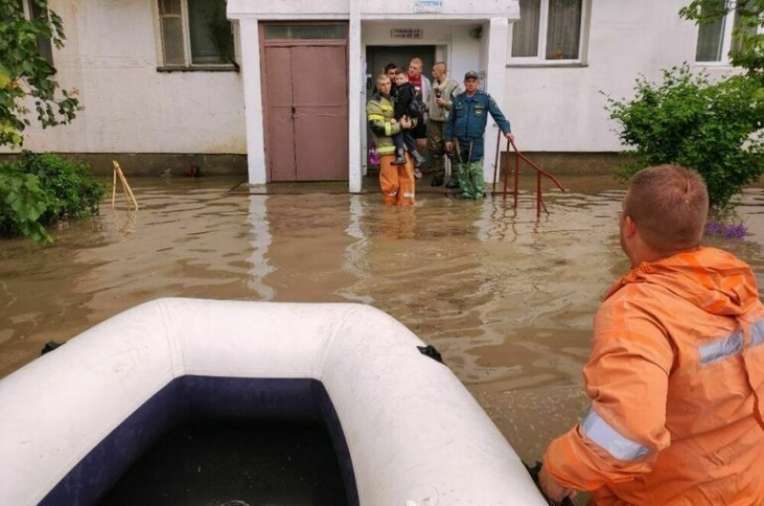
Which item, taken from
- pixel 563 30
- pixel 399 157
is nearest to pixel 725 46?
pixel 563 30

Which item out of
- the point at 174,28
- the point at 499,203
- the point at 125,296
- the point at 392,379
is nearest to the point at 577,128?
the point at 499,203

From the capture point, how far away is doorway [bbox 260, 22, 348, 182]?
9.59 metres

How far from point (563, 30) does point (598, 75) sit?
101cm

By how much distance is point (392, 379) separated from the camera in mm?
2248

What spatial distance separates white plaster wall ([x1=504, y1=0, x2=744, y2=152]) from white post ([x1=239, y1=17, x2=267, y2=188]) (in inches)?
173

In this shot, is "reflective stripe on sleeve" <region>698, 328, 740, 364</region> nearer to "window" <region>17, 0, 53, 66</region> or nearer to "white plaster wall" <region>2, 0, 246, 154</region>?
"white plaster wall" <region>2, 0, 246, 154</region>

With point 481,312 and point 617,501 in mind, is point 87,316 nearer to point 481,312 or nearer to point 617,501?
point 481,312

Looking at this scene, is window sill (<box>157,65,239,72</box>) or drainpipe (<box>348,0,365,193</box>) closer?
drainpipe (<box>348,0,365,193</box>)

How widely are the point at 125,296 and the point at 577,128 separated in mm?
8862

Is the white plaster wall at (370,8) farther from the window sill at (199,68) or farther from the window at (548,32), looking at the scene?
the window sill at (199,68)

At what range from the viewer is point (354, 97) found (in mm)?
9219

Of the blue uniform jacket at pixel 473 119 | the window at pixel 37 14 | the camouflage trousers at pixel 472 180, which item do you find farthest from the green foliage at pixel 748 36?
the window at pixel 37 14

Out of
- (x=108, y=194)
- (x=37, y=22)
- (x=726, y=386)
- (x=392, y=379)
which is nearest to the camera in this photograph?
(x=726, y=386)

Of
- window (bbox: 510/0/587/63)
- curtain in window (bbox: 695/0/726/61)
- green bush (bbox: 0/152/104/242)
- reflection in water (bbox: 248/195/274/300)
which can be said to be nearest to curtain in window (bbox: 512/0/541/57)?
window (bbox: 510/0/587/63)
